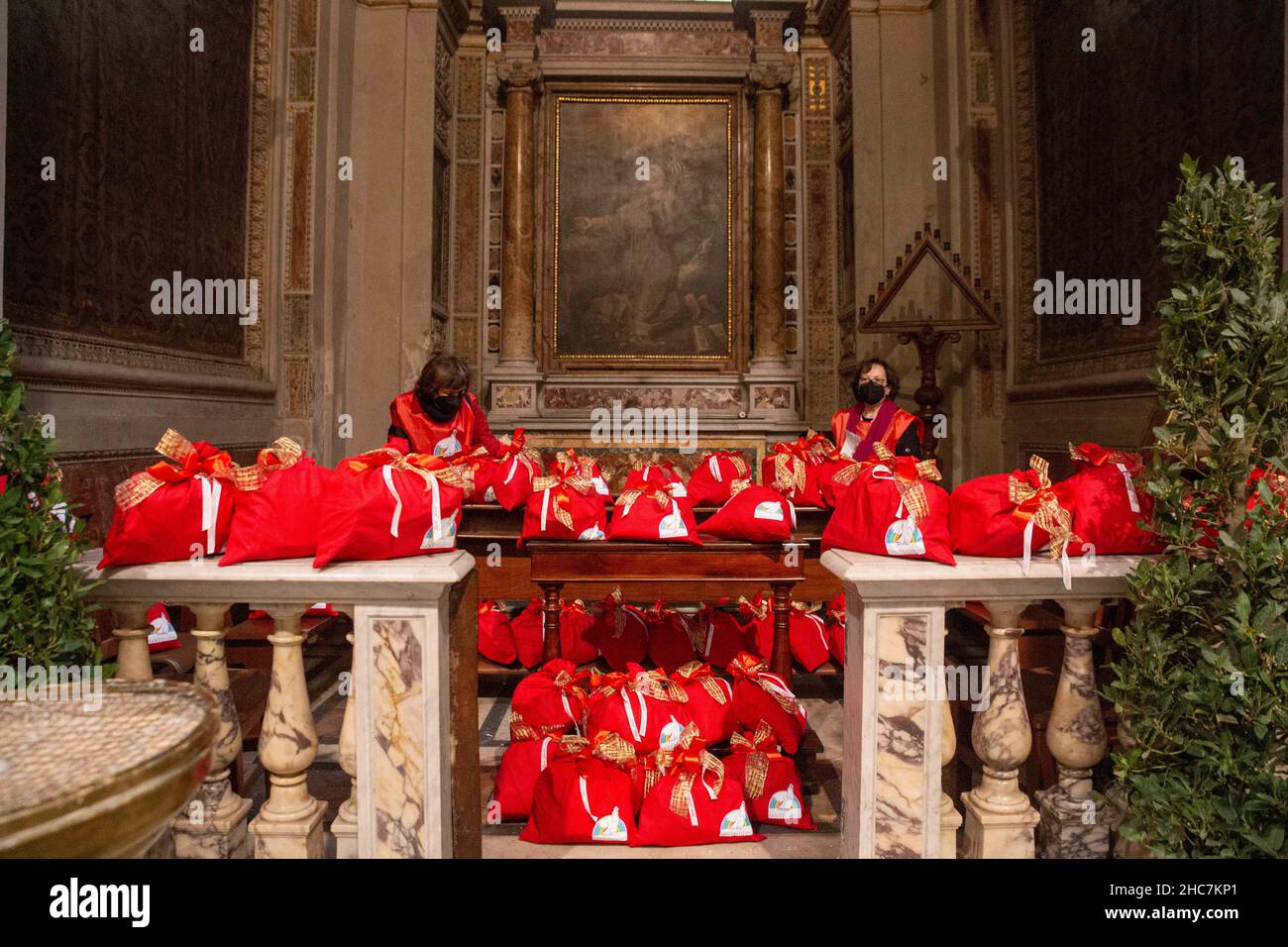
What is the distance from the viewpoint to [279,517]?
2016 mm

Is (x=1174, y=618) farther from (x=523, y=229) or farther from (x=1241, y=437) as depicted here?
(x=523, y=229)

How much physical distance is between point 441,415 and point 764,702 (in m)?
2.40

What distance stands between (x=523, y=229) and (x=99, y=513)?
5.54 meters

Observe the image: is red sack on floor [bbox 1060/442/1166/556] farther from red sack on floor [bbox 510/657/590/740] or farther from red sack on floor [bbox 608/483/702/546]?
red sack on floor [bbox 510/657/590/740]

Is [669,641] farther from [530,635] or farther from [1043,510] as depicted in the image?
[1043,510]

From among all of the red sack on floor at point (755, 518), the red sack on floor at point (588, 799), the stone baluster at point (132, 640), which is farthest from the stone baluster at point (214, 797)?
the red sack on floor at point (755, 518)

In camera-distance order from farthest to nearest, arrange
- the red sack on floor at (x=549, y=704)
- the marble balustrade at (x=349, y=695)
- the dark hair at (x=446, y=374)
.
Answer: the dark hair at (x=446, y=374), the red sack on floor at (x=549, y=704), the marble balustrade at (x=349, y=695)

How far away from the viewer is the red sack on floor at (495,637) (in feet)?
16.4

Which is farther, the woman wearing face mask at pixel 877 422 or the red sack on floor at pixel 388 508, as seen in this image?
the woman wearing face mask at pixel 877 422

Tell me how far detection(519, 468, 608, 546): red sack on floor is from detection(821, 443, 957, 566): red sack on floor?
154 centimetres

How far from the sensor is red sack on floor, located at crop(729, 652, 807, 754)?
3.22 meters

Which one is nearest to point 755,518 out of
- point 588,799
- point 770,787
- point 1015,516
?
point 770,787

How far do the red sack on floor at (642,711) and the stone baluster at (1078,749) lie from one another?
130cm

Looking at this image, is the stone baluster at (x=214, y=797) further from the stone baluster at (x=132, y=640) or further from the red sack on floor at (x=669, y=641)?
the red sack on floor at (x=669, y=641)
